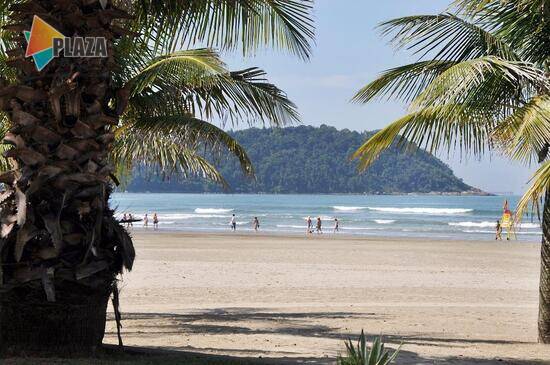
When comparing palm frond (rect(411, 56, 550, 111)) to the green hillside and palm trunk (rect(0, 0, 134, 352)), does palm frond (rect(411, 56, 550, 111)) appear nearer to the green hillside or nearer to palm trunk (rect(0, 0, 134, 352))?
palm trunk (rect(0, 0, 134, 352))

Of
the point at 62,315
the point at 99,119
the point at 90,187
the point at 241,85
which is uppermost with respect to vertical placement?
the point at 241,85

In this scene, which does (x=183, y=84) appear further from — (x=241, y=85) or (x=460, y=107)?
(x=460, y=107)

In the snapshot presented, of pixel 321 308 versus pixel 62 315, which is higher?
pixel 62 315

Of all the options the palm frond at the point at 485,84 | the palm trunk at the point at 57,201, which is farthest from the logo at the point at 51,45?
the palm frond at the point at 485,84

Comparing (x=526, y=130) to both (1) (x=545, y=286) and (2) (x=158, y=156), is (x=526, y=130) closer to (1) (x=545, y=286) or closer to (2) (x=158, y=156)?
(1) (x=545, y=286)

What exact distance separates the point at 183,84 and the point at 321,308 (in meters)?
4.57

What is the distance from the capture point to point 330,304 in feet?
42.7

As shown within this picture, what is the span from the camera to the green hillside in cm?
12444

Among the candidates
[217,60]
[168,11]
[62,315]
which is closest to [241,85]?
[217,60]

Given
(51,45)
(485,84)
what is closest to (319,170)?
(485,84)

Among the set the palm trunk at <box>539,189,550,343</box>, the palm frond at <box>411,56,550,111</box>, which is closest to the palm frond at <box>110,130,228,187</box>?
the palm frond at <box>411,56,550,111</box>

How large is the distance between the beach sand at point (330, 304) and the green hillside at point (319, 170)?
80455 millimetres

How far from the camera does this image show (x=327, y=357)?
265 inches

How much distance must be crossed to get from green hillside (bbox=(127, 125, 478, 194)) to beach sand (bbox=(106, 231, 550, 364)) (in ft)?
264
